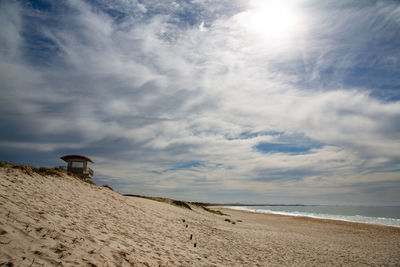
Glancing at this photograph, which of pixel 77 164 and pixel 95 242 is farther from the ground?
pixel 77 164

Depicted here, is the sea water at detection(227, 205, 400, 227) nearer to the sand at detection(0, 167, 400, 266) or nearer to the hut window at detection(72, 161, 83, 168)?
the sand at detection(0, 167, 400, 266)

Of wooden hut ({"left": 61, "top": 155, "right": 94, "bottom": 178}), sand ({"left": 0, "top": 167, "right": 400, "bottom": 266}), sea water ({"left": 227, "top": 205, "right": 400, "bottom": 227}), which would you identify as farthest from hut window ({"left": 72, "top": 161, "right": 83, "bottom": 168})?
sea water ({"left": 227, "top": 205, "right": 400, "bottom": 227})

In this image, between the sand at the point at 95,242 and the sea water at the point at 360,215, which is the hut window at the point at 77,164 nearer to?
the sand at the point at 95,242

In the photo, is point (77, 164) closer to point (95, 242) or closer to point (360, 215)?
point (95, 242)

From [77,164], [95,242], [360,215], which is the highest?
[77,164]

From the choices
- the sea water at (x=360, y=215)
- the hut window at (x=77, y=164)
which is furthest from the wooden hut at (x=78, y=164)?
the sea water at (x=360, y=215)

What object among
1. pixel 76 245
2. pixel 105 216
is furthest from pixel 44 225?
pixel 105 216

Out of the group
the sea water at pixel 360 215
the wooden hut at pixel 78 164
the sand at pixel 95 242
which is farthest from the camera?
the sea water at pixel 360 215

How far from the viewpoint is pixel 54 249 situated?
18.5 feet

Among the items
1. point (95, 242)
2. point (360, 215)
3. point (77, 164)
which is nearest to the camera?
point (95, 242)

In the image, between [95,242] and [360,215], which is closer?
[95,242]

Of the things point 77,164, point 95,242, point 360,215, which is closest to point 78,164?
point 77,164

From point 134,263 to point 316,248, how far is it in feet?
47.8

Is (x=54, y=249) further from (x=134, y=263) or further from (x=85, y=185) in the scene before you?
(x=85, y=185)
